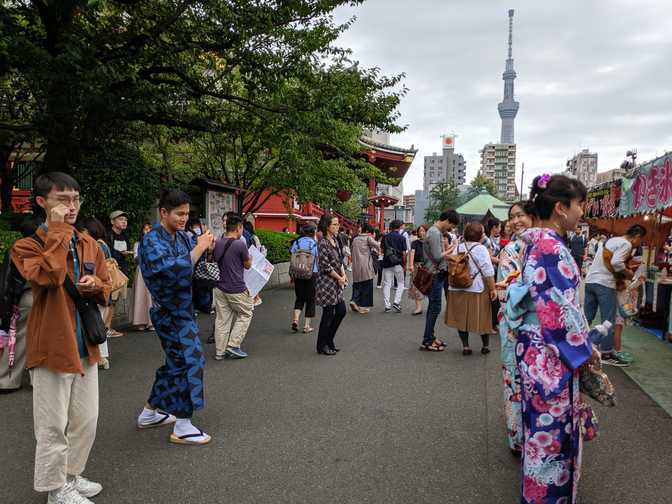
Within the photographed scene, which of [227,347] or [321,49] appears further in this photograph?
[321,49]

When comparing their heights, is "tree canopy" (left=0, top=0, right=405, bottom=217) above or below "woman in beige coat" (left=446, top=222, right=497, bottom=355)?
above

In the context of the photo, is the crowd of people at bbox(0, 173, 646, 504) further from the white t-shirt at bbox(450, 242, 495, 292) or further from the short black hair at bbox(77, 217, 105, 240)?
the white t-shirt at bbox(450, 242, 495, 292)

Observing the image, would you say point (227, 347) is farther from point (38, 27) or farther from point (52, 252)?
point (38, 27)

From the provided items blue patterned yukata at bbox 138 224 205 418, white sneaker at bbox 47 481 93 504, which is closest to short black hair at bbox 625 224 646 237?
blue patterned yukata at bbox 138 224 205 418

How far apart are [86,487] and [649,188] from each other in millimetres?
7012

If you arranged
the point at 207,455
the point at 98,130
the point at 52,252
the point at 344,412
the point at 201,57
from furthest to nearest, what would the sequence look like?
the point at 201,57 → the point at 98,130 → the point at 344,412 → the point at 207,455 → the point at 52,252

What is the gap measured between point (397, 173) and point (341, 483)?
1057 inches

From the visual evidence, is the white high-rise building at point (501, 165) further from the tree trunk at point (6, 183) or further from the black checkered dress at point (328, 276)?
the black checkered dress at point (328, 276)

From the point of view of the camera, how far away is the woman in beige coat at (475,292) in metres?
5.78

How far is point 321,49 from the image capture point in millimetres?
8484

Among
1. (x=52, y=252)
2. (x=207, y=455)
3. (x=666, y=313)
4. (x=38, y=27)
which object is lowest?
(x=207, y=455)

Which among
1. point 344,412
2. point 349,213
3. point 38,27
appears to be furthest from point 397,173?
point 344,412

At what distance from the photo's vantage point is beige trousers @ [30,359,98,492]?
8.39ft

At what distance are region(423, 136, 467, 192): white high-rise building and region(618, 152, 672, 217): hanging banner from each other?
137 m
